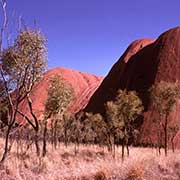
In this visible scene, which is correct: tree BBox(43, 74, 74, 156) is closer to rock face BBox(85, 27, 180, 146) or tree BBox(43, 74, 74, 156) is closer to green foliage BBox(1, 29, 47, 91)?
green foliage BBox(1, 29, 47, 91)

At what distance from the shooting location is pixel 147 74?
9019cm

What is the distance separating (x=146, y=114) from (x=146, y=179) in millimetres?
65625

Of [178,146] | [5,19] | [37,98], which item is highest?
[37,98]

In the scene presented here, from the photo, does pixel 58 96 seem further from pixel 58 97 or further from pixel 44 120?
pixel 44 120

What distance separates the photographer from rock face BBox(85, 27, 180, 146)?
73438mm

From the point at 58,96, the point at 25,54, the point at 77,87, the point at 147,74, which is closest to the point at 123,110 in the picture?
the point at 58,96

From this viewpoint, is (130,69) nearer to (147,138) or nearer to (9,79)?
(147,138)

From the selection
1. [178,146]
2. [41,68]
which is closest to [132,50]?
[178,146]

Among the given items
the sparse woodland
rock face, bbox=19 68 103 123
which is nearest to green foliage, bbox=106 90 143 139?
the sparse woodland

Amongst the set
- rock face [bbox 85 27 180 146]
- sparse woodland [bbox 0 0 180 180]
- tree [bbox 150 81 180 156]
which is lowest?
sparse woodland [bbox 0 0 180 180]

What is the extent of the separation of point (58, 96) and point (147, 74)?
61.6 metres

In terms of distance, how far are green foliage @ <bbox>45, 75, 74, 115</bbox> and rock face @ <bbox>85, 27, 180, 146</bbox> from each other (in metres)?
41.0

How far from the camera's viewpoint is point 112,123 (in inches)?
1929

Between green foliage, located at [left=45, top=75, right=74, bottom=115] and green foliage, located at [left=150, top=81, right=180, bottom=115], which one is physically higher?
green foliage, located at [left=150, top=81, right=180, bottom=115]
